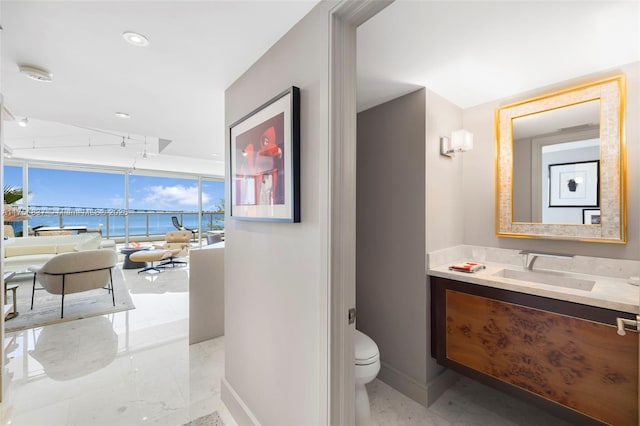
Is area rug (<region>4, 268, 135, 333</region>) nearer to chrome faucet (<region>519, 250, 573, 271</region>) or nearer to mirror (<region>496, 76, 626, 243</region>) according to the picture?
chrome faucet (<region>519, 250, 573, 271</region>)

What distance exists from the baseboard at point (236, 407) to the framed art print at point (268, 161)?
3.77 ft

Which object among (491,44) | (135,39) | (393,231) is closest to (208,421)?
(393,231)

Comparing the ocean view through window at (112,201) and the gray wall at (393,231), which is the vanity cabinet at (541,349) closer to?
the gray wall at (393,231)

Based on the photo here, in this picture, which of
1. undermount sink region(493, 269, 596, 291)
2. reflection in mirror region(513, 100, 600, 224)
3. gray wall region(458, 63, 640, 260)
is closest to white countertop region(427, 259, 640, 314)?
undermount sink region(493, 269, 596, 291)

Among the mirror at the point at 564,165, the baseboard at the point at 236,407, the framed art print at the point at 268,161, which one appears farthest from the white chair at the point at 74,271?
the mirror at the point at 564,165

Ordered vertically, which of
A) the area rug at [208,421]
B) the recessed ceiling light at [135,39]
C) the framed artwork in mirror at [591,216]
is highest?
the recessed ceiling light at [135,39]

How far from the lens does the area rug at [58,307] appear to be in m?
3.18

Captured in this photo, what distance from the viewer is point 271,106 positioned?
55.9 inches

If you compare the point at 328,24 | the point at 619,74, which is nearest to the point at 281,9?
the point at 328,24

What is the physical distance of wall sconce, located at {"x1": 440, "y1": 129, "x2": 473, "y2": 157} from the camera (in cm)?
207

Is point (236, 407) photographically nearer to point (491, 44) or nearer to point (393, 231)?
point (393, 231)

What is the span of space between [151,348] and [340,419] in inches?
91.4

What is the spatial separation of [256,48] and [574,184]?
2.19 m

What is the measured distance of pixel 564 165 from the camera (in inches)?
76.2
